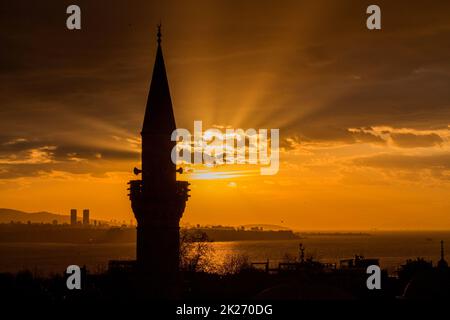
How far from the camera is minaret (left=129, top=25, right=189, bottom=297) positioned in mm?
39844

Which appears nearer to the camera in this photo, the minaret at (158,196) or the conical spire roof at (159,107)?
the minaret at (158,196)

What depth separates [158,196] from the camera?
40625 mm

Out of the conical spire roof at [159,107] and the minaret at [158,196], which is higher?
the conical spire roof at [159,107]

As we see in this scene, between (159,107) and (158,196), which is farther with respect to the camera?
(159,107)

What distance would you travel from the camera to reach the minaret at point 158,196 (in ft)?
131

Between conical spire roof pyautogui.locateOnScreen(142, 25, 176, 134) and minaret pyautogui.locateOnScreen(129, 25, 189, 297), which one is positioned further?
conical spire roof pyautogui.locateOnScreen(142, 25, 176, 134)

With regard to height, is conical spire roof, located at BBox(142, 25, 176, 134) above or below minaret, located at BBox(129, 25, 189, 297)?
above

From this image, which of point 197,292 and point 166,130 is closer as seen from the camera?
point 166,130

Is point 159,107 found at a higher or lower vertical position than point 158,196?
higher

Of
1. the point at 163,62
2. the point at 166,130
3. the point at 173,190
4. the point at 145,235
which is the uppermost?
the point at 163,62
